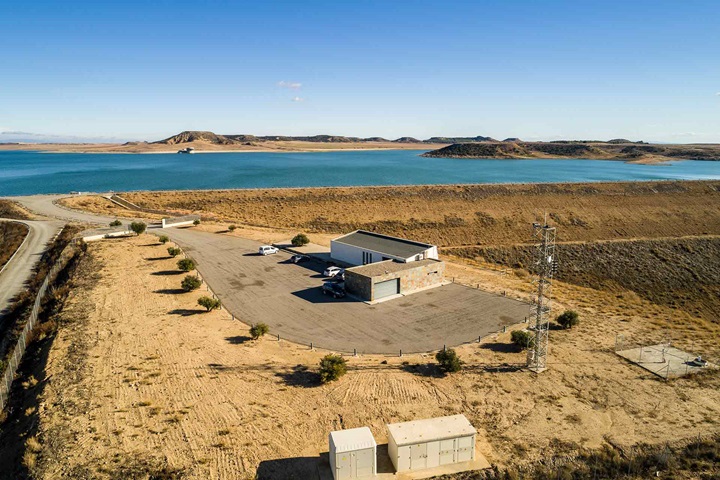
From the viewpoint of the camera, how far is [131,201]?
81.2m

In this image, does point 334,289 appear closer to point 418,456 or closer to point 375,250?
point 375,250

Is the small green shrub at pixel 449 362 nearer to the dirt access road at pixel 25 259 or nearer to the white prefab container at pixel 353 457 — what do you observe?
the white prefab container at pixel 353 457

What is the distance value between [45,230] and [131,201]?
81.8 feet

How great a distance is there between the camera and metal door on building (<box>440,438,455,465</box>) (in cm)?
1645

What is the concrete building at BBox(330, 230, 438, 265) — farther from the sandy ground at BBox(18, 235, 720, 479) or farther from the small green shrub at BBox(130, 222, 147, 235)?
the small green shrub at BBox(130, 222, 147, 235)

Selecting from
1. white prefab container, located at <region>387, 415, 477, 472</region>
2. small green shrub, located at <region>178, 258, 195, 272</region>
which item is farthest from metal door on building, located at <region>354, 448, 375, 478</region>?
small green shrub, located at <region>178, 258, 195, 272</region>

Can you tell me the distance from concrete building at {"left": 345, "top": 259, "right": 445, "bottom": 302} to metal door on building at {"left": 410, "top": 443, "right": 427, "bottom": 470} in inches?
694

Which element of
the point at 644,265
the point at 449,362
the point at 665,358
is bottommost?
the point at 644,265

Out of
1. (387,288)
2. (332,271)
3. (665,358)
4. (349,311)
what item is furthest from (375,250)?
(665,358)

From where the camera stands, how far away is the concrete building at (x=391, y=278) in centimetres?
3378

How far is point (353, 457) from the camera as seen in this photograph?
50.8 ft

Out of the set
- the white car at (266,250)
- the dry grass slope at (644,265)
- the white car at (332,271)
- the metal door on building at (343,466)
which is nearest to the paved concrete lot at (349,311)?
the white car at (332,271)

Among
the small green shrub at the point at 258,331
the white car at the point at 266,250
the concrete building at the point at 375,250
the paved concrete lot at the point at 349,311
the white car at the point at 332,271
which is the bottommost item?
the paved concrete lot at the point at 349,311

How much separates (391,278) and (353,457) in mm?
19766
